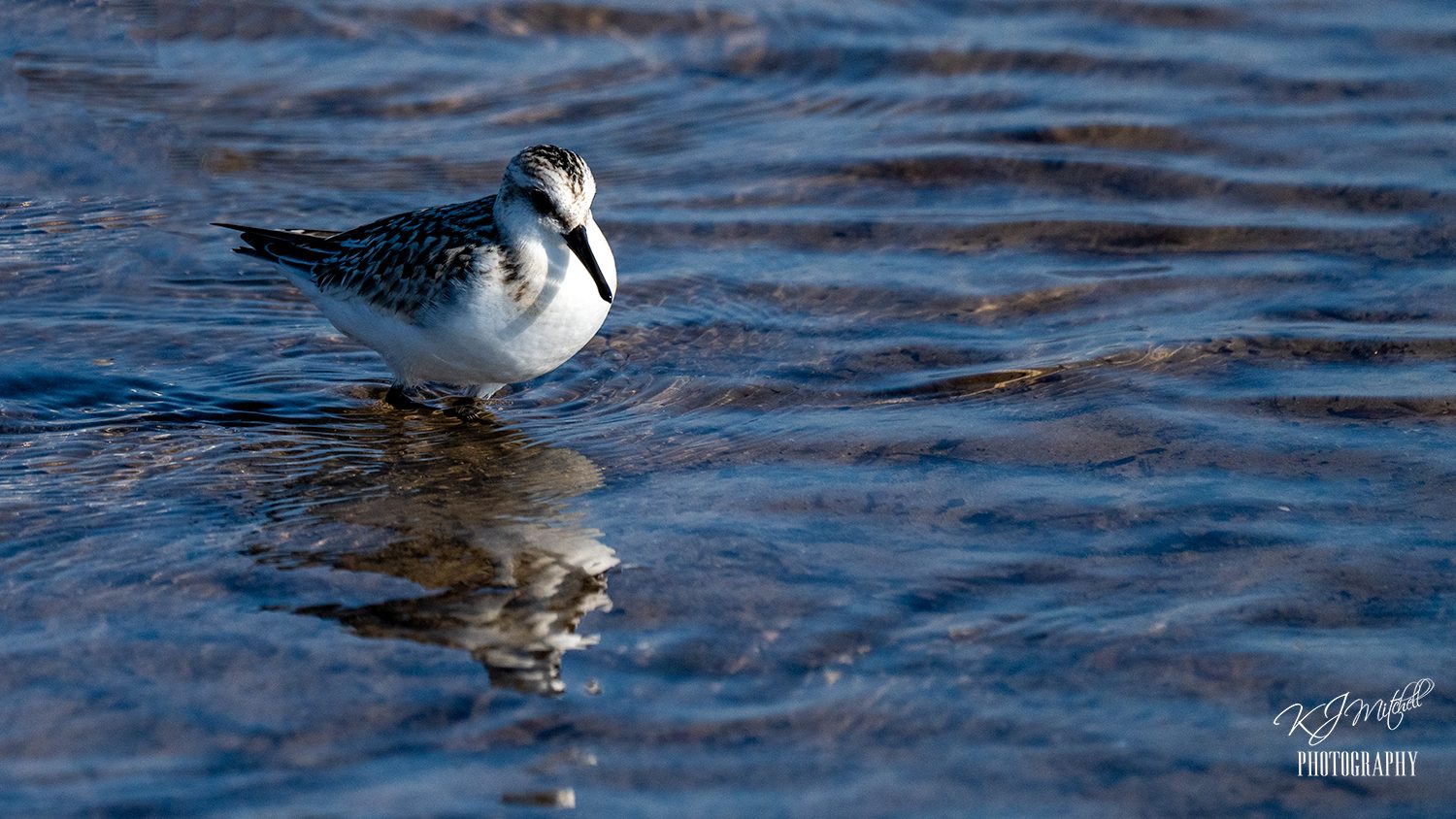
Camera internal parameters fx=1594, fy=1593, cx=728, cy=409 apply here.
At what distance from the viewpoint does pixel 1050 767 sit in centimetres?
418

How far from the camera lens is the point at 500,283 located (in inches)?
236

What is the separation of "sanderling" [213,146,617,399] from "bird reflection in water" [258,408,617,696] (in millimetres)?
333

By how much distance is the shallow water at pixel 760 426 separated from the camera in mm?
4297

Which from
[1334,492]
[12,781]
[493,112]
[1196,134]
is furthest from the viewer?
[493,112]

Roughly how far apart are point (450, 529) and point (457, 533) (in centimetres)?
4

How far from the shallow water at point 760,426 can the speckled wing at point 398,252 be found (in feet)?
1.67

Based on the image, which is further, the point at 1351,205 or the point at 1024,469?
the point at 1351,205

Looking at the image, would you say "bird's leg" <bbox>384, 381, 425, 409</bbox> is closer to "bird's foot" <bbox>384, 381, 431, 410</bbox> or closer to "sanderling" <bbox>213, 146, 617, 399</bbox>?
"bird's foot" <bbox>384, 381, 431, 410</bbox>

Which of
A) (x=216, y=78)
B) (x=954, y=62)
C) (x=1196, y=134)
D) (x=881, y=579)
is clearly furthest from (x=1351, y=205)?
(x=216, y=78)

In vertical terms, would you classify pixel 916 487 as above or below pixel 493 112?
below

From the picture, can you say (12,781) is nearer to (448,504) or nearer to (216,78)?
(448,504)

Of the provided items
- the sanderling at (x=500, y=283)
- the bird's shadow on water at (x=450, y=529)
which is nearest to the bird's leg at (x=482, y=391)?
the bird's shadow on water at (x=450, y=529)

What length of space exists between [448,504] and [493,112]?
469 cm

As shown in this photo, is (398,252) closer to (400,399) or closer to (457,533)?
(400,399)
